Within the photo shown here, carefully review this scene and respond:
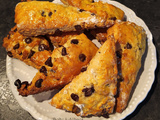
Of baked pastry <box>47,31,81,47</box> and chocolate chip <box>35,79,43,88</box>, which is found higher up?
baked pastry <box>47,31,81,47</box>

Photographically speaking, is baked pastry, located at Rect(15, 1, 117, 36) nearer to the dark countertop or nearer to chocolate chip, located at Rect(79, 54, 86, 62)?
chocolate chip, located at Rect(79, 54, 86, 62)

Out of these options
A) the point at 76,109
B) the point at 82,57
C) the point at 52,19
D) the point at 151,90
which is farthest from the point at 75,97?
the point at 151,90

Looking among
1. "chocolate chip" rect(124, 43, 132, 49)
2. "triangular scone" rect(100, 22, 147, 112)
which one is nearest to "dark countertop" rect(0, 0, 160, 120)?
"triangular scone" rect(100, 22, 147, 112)

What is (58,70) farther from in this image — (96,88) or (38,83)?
(96,88)

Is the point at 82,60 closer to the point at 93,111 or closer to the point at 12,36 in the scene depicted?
the point at 93,111

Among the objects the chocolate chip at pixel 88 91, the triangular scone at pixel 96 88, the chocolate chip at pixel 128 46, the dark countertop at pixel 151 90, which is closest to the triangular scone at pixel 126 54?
the chocolate chip at pixel 128 46

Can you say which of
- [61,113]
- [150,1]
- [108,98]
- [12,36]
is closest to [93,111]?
[108,98]
